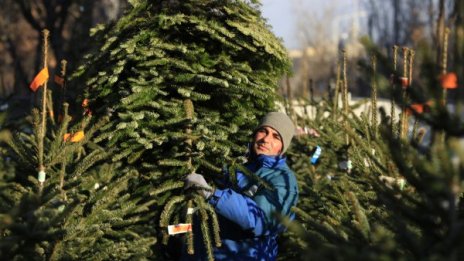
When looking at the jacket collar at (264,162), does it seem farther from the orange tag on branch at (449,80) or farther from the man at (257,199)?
the orange tag on branch at (449,80)

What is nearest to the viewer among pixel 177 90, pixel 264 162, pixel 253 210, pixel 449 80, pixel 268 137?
pixel 449 80

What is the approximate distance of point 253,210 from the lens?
4.05m

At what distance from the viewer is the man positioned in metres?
4.06

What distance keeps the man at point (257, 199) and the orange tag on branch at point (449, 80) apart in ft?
5.02

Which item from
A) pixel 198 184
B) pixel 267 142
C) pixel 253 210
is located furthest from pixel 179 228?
pixel 267 142

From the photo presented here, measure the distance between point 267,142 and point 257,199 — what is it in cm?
50

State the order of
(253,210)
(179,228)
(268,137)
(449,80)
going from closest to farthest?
(449,80) < (253,210) < (179,228) < (268,137)

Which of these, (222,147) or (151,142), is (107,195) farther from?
(222,147)

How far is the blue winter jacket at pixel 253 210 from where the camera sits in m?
4.05

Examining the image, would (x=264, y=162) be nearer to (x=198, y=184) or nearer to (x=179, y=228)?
(x=198, y=184)

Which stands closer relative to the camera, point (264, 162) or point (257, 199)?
point (257, 199)

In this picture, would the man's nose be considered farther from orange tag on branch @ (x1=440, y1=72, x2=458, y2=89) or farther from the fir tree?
orange tag on branch @ (x1=440, y1=72, x2=458, y2=89)

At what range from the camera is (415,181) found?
8.82 feet

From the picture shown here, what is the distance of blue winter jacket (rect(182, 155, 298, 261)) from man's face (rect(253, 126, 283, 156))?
2.2 inches
